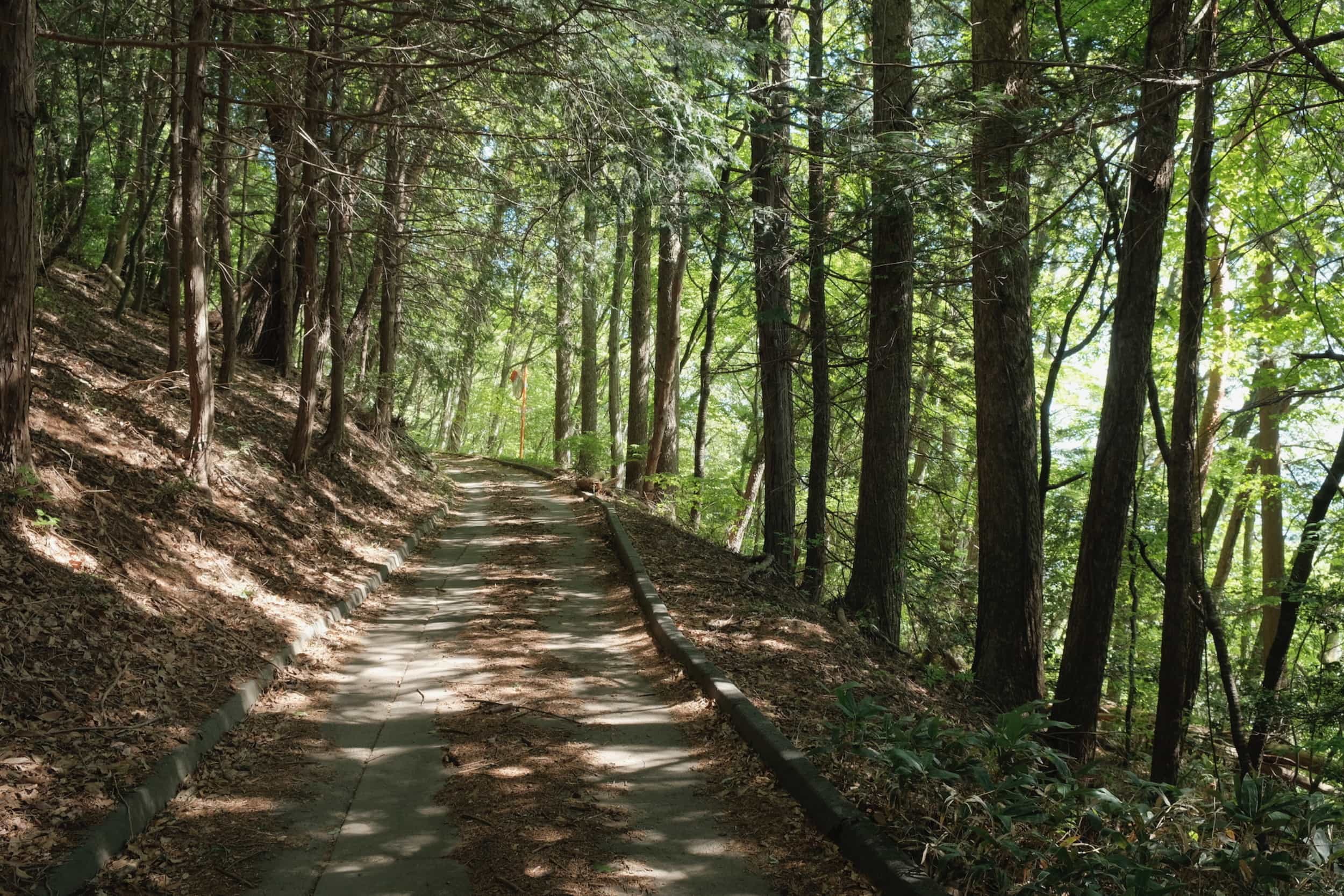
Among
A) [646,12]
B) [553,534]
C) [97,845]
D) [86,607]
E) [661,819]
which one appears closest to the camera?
[97,845]

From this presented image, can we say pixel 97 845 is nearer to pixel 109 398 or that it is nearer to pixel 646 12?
pixel 109 398

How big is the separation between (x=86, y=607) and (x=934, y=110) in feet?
26.4

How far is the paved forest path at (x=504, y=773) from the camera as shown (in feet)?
12.7

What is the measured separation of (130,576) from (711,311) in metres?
9.82

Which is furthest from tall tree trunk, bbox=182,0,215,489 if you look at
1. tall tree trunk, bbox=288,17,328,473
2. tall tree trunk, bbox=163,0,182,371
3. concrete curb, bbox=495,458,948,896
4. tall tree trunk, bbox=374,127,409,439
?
concrete curb, bbox=495,458,948,896

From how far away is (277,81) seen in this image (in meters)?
9.66

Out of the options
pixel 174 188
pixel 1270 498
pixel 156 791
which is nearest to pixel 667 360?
pixel 174 188

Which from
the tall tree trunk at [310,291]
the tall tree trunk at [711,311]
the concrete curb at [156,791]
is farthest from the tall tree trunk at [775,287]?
the concrete curb at [156,791]

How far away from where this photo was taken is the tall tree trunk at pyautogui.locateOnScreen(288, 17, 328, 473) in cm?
1036

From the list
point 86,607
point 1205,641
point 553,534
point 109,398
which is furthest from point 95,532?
point 1205,641

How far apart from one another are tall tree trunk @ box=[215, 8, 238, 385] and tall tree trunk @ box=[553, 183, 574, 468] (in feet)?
12.3

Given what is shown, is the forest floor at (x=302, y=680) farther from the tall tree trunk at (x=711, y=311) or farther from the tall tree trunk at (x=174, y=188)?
the tall tree trunk at (x=711, y=311)

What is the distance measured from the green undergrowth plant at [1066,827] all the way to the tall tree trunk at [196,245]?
7137mm

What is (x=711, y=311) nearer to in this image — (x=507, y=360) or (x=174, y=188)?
(x=174, y=188)
